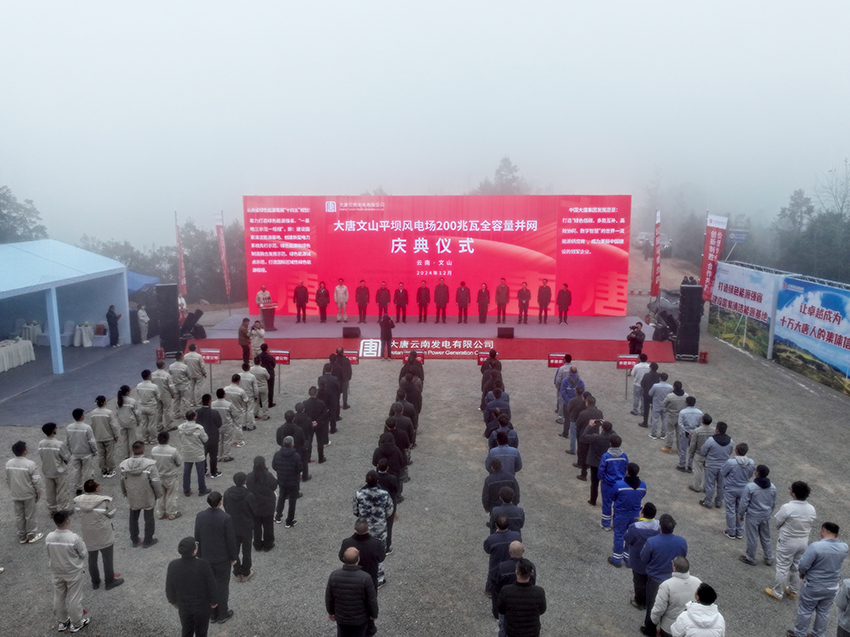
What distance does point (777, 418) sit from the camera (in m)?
13.3

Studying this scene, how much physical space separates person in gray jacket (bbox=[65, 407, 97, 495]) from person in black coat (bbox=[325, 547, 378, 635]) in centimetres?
518

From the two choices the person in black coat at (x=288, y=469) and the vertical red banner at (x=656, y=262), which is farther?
the vertical red banner at (x=656, y=262)

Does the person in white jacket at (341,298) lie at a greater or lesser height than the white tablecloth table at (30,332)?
greater

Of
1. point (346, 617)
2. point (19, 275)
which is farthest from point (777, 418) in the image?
point (19, 275)

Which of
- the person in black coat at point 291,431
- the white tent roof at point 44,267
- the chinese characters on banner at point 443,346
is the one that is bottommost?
the chinese characters on banner at point 443,346

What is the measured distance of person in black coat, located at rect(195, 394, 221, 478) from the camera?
29.9 ft

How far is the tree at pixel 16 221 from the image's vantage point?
42.3m

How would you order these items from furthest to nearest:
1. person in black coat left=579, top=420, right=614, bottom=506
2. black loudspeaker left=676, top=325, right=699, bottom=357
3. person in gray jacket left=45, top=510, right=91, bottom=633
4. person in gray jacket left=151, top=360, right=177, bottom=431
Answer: black loudspeaker left=676, top=325, right=699, bottom=357 → person in gray jacket left=151, top=360, right=177, bottom=431 → person in black coat left=579, top=420, right=614, bottom=506 → person in gray jacket left=45, top=510, right=91, bottom=633

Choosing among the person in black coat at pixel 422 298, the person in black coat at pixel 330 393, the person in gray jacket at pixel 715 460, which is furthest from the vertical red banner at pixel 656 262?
the person in black coat at pixel 330 393

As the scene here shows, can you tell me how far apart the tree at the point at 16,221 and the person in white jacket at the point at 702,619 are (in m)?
47.2

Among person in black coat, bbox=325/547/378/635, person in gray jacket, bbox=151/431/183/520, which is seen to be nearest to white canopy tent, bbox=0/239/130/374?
person in gray jacket, bbox=151/431/183/520

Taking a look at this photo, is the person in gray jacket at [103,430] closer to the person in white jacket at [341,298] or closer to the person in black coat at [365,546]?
the person in black coat at [365,546]

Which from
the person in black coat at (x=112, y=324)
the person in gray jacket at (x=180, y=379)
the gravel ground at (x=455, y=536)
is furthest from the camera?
the person in black coat at (x=112, y=324)

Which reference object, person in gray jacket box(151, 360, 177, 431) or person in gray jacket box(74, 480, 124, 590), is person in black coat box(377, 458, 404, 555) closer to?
person in gray jacket box(74, 480, 124, 590)
